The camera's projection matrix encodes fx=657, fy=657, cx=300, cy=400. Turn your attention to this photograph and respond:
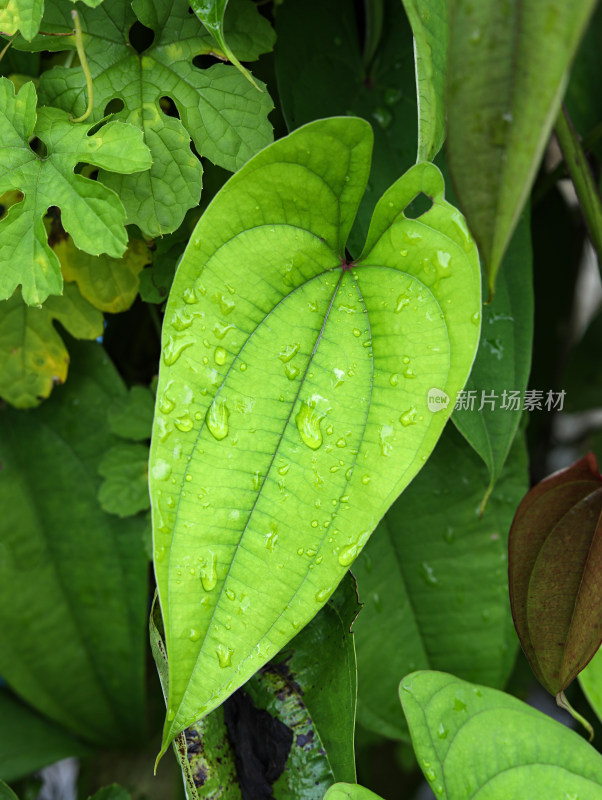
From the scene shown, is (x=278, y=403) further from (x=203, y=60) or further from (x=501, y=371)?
(x=203, y=60)

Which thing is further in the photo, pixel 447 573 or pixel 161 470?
pixel 447 573

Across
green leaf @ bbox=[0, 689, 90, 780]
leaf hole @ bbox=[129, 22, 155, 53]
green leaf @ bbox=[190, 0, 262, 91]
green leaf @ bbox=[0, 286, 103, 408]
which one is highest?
green leaf @ bbox=[190, 0, 262, 91]

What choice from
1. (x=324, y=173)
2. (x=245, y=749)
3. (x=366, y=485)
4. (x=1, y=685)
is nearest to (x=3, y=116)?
(x=324, y=173)

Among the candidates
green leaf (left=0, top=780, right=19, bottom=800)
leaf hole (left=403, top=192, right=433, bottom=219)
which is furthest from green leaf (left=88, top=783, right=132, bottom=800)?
leaf hole (left=403, top=192, right=433, bottom=219)

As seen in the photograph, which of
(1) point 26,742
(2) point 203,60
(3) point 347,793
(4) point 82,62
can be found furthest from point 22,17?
(1) point 26,742

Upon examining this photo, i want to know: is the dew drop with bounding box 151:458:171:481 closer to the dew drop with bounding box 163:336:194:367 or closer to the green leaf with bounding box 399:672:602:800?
the dew drop with bounding box 163:336:194:367

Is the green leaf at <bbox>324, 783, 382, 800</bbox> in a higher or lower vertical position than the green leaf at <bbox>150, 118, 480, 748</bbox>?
lower
